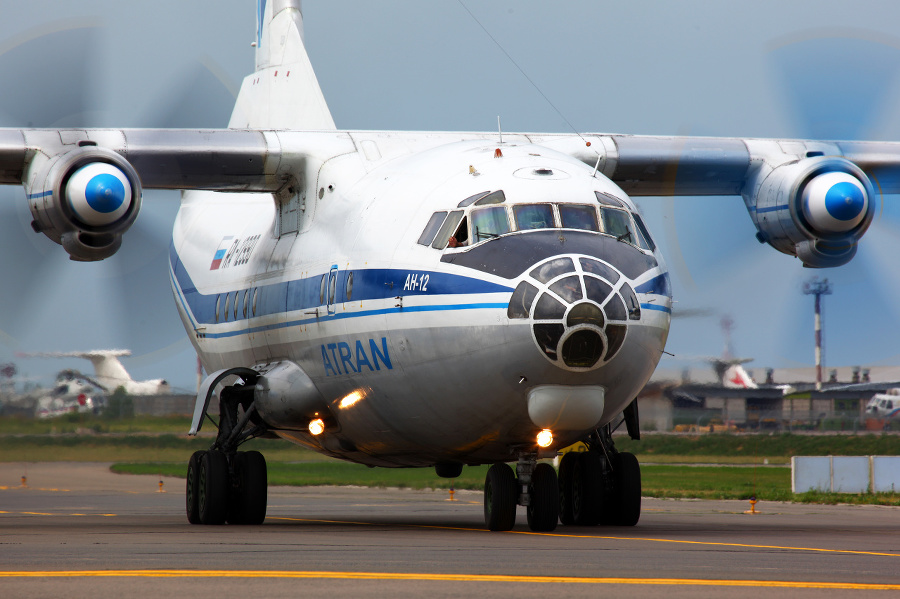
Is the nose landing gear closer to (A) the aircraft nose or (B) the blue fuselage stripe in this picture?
(A) the aircraft nose

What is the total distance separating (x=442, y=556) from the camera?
986 centimetres

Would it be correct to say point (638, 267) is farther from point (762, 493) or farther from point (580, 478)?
point (762, 493)

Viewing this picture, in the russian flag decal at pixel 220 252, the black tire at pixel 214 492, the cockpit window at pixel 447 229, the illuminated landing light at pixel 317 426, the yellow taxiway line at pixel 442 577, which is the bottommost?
the yellow taxiway line at pixel 442 577

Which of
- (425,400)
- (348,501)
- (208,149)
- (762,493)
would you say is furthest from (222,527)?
(762,493)

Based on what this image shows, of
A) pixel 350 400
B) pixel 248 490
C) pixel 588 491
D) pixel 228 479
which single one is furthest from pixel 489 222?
pixel 228 479

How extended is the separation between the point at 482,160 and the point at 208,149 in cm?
444

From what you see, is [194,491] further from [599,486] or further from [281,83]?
[281,83]

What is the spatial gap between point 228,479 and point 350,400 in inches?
97.9

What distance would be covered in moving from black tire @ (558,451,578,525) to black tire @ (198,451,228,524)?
4218mm

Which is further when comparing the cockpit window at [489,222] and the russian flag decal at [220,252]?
the russian flag decal at [220,252]

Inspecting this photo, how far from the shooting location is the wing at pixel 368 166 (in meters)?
14.8

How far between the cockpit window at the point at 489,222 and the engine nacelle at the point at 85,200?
458 cm

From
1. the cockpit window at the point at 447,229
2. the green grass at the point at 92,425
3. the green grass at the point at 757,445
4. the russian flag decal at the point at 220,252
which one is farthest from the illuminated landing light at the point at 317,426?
the green grass at the point at 757,445

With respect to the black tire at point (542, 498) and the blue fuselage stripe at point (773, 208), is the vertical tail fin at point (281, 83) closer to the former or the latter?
the blue fuselage stripe at point (773, 208)
